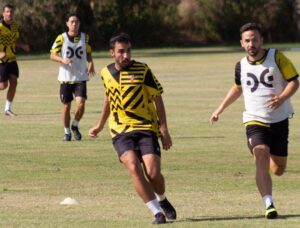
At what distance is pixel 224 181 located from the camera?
43.9 ft

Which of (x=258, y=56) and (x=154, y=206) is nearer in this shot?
(x=154, y=206)

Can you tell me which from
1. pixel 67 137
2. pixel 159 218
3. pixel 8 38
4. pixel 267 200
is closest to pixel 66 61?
pixel 67 137

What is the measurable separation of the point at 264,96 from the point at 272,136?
42 cm

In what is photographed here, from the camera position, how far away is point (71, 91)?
1908cm

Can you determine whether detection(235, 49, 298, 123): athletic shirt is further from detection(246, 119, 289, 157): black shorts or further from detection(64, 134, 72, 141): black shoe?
detection(64, 134, 72, 141): black shoe

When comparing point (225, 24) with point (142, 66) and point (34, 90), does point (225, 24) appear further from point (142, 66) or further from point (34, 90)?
point (142, 66)

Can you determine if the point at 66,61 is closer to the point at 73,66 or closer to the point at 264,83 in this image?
the point at 73,66

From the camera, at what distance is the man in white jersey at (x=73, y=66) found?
18.7 metres

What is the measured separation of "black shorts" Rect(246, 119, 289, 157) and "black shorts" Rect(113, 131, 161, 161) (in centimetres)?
104

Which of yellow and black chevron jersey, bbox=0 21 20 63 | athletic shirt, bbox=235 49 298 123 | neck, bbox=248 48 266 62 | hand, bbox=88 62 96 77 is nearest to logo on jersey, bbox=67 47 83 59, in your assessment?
hand, bbox=88 62 96 77

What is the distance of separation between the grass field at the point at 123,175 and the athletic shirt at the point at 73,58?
41.5 inches

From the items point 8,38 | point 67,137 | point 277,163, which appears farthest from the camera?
point 8,38

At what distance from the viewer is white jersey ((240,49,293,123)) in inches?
418

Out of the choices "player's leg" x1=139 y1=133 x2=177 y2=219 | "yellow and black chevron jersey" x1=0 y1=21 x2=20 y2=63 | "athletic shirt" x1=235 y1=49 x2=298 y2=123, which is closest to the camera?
"player's leg" x1=139 y1=133 x2=177 y2=219
